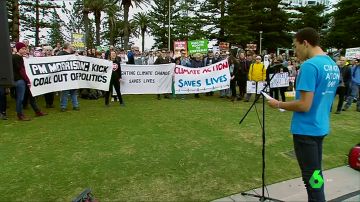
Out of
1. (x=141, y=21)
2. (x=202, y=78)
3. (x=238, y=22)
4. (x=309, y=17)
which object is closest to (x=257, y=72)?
(x=202, y=78)

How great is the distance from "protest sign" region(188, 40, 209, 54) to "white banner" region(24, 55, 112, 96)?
13.4 m

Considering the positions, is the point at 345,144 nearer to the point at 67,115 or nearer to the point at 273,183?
the point at 273,183

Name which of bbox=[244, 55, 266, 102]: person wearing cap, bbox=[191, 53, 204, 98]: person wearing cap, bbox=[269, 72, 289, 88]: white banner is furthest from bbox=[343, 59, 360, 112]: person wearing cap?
bbox=[191, 53, 204, 98]: person wearing cap

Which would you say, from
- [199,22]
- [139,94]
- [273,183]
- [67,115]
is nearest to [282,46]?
[199,22]

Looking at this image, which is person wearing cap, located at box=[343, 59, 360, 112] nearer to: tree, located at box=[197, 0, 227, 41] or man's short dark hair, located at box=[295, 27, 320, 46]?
man's short dark hair, located at box=[295, 27, 320, 46]

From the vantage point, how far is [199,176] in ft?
18.7

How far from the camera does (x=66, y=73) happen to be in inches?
450

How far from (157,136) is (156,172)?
7.23 feet

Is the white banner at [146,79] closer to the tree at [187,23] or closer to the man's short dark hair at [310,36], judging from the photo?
the man's short dark hair at [310,36]

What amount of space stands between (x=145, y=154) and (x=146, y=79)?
325 inches

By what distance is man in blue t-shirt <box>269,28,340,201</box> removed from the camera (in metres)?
3.56

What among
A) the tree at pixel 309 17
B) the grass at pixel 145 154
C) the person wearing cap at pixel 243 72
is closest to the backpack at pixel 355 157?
the grass at pixel 145 154

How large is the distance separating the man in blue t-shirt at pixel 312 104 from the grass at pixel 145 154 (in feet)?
5.27

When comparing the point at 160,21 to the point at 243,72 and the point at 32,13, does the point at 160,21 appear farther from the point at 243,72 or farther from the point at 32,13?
the point at 243,72
